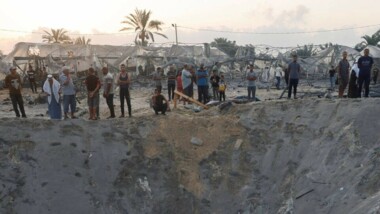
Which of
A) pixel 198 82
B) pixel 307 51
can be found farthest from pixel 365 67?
pixel 307 51

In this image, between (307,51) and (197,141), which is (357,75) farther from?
(307,51)

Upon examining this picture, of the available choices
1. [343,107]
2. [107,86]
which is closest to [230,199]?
[343,107]

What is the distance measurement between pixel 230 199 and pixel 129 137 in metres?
2.63

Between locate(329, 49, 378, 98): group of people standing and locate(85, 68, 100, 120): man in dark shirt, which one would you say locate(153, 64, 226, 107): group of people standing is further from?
locate(329, 49, 378, 98): group of people standing

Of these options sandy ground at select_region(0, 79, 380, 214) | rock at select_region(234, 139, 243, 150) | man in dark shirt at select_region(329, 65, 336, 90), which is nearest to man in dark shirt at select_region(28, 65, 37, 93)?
sandy ground at select_region(0, 79, 380, 214)

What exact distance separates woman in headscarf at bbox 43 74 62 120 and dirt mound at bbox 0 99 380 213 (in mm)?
1295

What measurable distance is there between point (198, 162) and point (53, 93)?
Answer: 13.1ft

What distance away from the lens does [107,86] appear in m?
10.9

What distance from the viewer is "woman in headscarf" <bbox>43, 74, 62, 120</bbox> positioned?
10.3 m

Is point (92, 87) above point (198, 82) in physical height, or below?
above

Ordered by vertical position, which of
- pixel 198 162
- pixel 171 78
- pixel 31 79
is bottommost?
pixel 198 162

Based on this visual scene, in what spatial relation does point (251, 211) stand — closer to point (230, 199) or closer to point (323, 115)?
point (230, 199)

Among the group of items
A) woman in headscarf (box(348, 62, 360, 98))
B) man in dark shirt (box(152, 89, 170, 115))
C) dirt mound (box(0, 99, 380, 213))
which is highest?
woman in headscarf (box(348, 62, 360, 98))

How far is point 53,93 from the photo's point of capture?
404 inches
